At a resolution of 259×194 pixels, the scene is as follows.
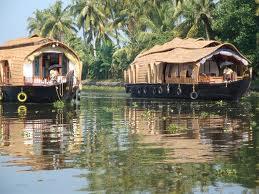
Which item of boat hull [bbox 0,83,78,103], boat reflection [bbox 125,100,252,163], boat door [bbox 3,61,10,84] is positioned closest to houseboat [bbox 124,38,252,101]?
boat hull [bbox 0,83,78,103]

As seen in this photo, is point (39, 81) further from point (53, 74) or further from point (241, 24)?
point (241, 24)

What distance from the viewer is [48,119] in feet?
63.3

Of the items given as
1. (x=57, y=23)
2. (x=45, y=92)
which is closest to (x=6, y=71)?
(x=45, y=92)

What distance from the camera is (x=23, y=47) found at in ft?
102

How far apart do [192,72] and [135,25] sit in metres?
26.9

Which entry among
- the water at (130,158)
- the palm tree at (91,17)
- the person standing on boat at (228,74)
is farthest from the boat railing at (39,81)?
the palm tree at (91,17)

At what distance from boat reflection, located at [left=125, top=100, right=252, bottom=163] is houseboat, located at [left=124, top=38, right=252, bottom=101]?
9.72 m

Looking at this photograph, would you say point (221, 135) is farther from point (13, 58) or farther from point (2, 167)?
point (13, 58)

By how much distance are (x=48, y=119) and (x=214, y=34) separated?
27793mm

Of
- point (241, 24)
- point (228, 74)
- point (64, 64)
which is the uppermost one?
point (241, 24)

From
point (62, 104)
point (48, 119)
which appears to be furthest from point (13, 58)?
point (48, 119)

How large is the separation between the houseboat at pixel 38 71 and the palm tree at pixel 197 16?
15.3 metres

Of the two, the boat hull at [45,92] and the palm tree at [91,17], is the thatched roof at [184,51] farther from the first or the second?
the palm tree at [91,17]

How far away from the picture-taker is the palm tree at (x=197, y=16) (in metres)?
44.3
